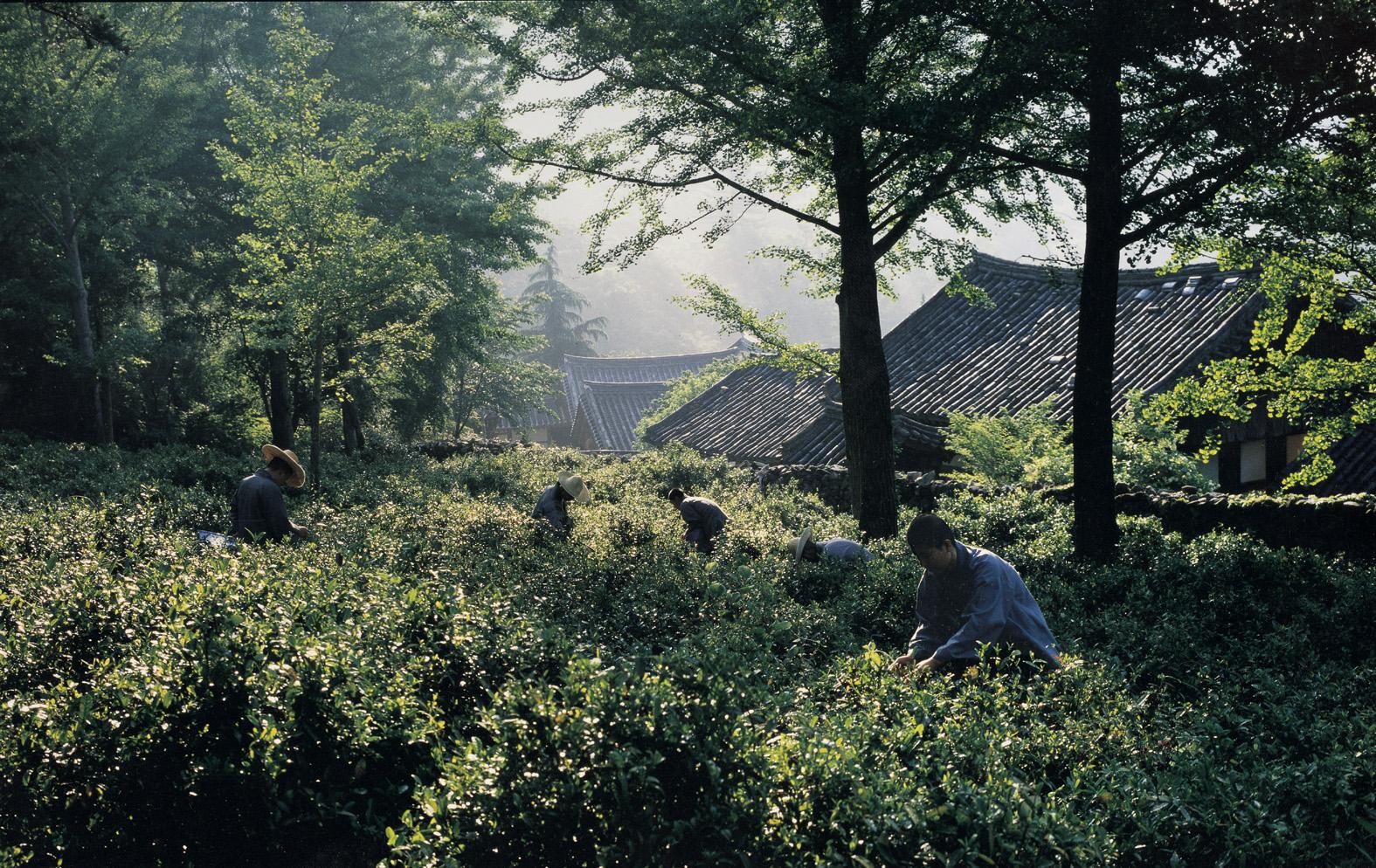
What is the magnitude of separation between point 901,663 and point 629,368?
56951mm

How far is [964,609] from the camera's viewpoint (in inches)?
249

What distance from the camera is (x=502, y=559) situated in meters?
8.49

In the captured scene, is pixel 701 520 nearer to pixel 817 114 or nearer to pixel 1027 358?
pixel 817 114

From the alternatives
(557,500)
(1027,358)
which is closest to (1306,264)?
(557,500)

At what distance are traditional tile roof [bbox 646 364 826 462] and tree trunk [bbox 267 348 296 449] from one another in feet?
33.6

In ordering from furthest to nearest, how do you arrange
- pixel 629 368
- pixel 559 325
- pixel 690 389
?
pixel 559 325, pixel 629 368, pixel 690 389

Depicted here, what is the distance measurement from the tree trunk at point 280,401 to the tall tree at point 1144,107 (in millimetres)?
20296

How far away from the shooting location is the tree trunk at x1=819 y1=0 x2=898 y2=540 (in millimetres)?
11531

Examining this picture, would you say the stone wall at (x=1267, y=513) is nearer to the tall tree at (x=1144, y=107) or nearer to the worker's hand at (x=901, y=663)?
the tall tree at (x=1144, y=107)

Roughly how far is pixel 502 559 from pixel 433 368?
73.1 ft

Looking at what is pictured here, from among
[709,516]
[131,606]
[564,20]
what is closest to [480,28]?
[564,20]

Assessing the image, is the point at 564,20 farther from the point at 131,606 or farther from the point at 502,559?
the point at 131,606

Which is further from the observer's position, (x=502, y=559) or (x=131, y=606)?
(x=502, y=559)

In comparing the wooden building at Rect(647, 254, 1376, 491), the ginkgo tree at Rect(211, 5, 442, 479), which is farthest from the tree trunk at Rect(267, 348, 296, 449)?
the wooden building at Rect(647, 254, 1376, 491)
